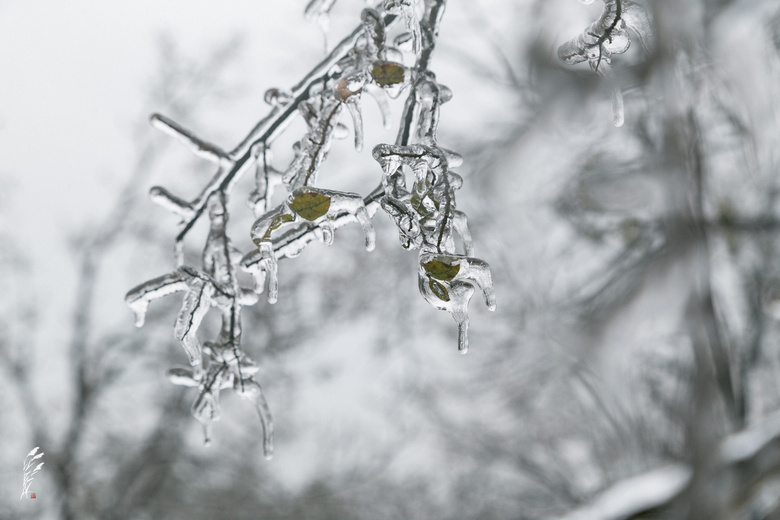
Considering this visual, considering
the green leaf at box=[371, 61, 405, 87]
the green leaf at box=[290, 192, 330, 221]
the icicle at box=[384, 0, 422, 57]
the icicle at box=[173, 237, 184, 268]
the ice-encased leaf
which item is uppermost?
the icicle at box=[384, 0, 422, 57]

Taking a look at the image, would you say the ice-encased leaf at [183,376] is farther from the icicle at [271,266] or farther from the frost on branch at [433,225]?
the frost on branch at [433,225]

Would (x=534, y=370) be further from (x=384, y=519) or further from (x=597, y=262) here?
(x=384, y=519)

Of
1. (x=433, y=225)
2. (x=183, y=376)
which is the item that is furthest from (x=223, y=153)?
(x=433, y=225)

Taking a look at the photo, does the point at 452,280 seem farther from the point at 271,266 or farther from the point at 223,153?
the point at 223,153

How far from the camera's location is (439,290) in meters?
0.46

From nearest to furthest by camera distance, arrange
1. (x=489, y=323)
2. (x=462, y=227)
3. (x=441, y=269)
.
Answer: (x=441, y=269) → (x=462, y=227) → (x=489, y=323)

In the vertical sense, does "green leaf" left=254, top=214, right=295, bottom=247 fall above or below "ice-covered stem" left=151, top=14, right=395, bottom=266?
below

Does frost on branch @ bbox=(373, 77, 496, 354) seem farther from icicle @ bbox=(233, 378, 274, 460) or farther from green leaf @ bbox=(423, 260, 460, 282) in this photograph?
icicle @ bbox=(233, 378, 274, 460)

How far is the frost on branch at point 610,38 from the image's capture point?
498mm

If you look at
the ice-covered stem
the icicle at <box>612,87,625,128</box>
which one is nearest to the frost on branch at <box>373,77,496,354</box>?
the icicle at <box>612,87,625,128</box>

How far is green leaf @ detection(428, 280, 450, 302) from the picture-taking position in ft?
1.50

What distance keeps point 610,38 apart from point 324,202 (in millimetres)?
242

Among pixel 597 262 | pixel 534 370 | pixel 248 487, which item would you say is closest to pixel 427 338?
pixel 534 370

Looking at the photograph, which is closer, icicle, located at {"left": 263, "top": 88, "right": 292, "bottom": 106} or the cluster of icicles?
the cluster of icicles
